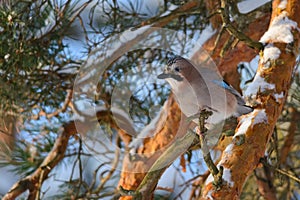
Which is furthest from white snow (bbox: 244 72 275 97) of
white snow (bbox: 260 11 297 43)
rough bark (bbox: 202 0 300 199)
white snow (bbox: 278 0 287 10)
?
white snow (bbox: 278 0 287 10)

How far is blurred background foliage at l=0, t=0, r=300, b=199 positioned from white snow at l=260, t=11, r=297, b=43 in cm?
33

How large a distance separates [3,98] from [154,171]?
76 cm

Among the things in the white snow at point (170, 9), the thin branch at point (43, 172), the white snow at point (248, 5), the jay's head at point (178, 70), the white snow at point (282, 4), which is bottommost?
the thin branch at point (43, 172)

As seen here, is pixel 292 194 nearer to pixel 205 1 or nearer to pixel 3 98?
pixel 205 1

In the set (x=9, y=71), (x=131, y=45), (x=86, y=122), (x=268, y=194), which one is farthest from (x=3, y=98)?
(x=268, y=194)

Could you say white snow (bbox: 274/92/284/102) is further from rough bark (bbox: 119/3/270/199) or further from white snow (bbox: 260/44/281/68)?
rough bark (bbox: 119/3/270/199)

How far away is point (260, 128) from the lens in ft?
3.65

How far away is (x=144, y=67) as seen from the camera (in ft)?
5.62

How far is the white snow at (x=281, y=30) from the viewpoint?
4.14 ft

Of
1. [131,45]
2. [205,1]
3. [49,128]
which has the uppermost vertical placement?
[205,1]

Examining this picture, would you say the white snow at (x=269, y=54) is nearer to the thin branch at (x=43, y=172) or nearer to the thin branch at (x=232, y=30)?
the thin branch at (x=232, y=30)

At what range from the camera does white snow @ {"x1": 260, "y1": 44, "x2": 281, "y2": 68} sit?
4.02ft

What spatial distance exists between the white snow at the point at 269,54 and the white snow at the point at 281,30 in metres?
0.02

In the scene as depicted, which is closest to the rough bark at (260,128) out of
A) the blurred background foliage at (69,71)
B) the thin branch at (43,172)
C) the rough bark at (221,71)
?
the blurred background foliage at (69,71)
